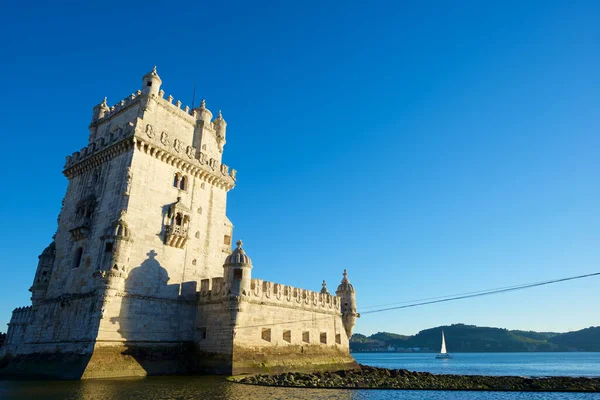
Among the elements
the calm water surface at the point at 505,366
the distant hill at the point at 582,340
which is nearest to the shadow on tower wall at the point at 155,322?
the calm water surface at the point at 505,366

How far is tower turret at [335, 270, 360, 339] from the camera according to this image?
41.2m

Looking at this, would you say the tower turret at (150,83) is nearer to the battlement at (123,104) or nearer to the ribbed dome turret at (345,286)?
the battlement at (123,104)

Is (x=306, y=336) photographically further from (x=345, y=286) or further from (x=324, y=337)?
(x=345, y=286)

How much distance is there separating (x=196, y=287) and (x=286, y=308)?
25.5 feet

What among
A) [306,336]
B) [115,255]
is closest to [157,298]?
[115,255]

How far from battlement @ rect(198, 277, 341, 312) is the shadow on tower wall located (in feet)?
5.85

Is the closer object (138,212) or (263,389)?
(263,389)

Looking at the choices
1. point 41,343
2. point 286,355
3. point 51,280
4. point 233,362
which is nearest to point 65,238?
point 51,280

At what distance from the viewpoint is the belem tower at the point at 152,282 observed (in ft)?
89.5

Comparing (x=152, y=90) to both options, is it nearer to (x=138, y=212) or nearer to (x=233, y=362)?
(x=138, y=212)

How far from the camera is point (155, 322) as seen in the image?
29109 millimetres

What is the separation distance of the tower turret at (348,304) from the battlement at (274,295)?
11.1 ft

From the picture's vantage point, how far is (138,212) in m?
29.9

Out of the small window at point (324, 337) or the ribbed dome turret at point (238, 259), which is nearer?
the ribbed dome turret at point (238, 259)
